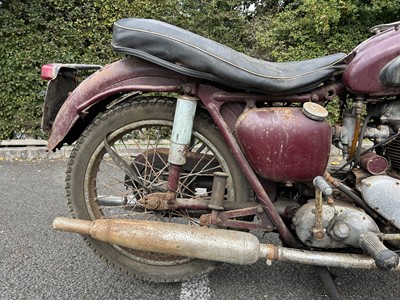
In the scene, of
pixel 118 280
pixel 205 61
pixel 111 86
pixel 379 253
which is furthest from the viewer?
pixel 118 280

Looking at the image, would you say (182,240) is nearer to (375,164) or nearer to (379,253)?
(379,253)

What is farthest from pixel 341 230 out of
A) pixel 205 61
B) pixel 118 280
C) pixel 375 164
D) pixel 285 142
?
pixel 118 280

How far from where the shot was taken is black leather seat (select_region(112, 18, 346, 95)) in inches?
65.1

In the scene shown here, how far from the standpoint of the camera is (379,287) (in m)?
2.02

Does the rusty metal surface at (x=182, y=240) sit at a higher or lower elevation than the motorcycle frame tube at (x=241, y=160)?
lower

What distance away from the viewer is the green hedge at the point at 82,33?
5125 mm

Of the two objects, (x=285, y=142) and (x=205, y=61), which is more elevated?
(x=205, y=61)

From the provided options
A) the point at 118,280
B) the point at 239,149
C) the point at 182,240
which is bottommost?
the point at 118,280

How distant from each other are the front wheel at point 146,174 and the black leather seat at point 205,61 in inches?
10.8

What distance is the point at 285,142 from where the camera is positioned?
1674 millimetres

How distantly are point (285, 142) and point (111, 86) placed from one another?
95 centimetres

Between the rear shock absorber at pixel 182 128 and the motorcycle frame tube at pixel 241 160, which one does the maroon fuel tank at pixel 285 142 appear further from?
the rear shock absorber at pixel 182 128

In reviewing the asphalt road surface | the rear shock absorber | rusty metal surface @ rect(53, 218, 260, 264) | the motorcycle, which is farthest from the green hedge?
rusty metal surface @ rect(53, 218, 260, 264)

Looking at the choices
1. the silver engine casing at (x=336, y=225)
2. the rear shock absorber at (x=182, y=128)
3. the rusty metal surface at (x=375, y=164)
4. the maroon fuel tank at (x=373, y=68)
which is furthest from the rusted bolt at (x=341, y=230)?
the rear shock absorber at (x=182, y=128)
